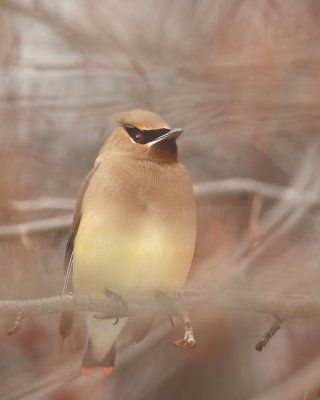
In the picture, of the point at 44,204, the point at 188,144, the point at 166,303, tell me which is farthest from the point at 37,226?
the point at 188,144

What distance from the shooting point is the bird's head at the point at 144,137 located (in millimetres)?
3627

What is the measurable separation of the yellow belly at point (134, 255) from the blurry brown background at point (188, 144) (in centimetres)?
15

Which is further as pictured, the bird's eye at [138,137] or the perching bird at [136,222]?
the bird's eye at [138,137]

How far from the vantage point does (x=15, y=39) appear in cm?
382

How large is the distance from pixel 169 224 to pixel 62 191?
1176mm

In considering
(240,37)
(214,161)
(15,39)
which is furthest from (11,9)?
(214,161)

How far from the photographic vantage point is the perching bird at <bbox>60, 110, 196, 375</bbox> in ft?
11.3

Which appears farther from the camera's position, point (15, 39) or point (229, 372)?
point (229, 372)

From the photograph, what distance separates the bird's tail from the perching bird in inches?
2.8

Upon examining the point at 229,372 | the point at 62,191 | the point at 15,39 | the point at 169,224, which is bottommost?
the point at 229,372

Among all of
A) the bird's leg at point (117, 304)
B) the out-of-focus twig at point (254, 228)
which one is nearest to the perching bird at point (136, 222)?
the bird's leg at point (117, 304)

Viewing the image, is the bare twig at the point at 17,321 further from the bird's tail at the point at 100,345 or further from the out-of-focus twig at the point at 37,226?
the bird's tail at the point at 100,345

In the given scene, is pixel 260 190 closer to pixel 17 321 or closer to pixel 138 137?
pixel 138 137

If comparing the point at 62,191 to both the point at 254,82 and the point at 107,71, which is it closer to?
the point at 107,71
